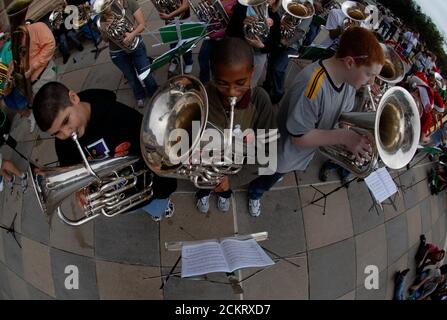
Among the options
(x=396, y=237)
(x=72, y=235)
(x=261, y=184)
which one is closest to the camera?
(x=261, y=184)

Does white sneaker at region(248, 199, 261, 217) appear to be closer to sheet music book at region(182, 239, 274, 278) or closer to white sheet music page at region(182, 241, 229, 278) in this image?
sheet music book at region(182, 239, 274, 278)

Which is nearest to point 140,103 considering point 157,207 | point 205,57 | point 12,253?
point 205,57

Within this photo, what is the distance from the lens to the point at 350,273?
3.26m

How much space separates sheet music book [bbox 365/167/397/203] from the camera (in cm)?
336

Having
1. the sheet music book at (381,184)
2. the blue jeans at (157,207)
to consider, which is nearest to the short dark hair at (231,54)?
the blue jeans at (157,207)

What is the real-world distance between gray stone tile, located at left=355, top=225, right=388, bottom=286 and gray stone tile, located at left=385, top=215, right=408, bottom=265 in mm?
78

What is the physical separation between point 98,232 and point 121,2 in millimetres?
2464

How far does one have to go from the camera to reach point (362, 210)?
348 centimetres

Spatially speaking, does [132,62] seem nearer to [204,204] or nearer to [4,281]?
[204,204]

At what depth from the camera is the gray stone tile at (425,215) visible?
3.83 metres

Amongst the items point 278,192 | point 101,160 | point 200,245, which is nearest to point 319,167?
point 278,192

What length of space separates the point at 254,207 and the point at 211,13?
2153 mm

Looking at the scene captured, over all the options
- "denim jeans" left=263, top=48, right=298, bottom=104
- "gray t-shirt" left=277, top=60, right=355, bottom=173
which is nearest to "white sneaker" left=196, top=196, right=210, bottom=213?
"gray t-shirt" left=277, top=60, right=355, bottom=173
